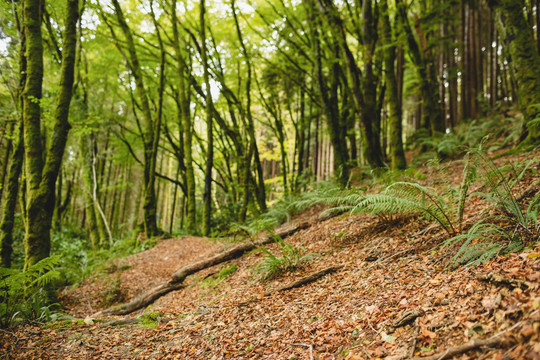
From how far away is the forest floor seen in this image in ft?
4.97

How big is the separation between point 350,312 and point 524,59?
16.8 ft

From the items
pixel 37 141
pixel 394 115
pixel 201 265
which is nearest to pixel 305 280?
pixel 201 265

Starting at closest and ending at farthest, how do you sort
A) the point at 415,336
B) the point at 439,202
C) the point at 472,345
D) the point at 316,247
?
the point at 472,345 < the point at 415,336 < the point at 439,202 < the point at 316,247

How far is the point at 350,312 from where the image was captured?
7.52ft

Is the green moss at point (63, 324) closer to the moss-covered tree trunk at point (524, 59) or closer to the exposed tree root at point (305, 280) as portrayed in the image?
the exposed tree root at point (305, 280)

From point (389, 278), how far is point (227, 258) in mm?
3505

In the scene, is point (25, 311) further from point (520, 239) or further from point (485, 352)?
point (520, 239)

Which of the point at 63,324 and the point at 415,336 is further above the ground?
the point at 415,336

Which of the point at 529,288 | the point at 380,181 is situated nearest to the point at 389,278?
the point at 529,288

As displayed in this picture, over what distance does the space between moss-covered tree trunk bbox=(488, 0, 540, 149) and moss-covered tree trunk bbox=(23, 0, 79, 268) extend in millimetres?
7158

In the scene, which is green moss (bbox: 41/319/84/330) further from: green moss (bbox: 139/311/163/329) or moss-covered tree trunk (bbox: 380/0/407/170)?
moss-covered tree trunk (bbox: 380/0/407/170)

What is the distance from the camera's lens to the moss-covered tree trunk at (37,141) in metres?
4.14

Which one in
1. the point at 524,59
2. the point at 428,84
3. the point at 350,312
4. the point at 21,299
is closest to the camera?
the point at 350,312

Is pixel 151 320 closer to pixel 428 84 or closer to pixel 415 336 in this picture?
pixel 415 336
